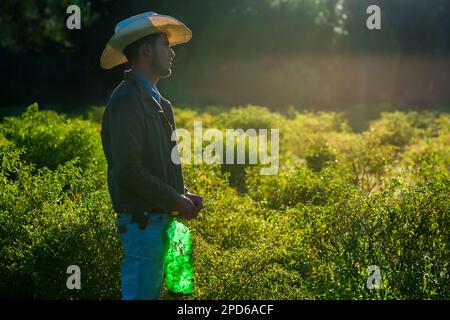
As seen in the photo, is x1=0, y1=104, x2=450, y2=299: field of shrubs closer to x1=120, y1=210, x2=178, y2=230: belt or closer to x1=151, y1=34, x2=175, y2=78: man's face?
x1=120, y1=210, x2=178, y2=230: belt

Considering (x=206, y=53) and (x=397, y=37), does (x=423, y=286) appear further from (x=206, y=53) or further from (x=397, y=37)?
(x=397, y=37)

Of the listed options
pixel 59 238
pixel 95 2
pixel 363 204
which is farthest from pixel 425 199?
pixel 95 2

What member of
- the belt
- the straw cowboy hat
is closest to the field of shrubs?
the belt

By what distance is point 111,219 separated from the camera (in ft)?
14.2

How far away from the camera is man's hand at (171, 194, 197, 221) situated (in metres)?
3.21

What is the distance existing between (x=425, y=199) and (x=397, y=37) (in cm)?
2701

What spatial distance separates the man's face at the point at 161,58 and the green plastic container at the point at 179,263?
80 cm

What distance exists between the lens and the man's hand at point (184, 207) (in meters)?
3.21

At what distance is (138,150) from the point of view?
10.2 feet

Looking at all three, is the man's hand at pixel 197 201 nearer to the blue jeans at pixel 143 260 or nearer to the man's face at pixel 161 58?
the blue jeans at pixel 143 260

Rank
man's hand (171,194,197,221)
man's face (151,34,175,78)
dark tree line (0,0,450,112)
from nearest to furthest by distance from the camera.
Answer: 1. man's hand (171,194,197,221)
2. man's face (151,34,175,78)
3. dark tree line (0,0,450,112)

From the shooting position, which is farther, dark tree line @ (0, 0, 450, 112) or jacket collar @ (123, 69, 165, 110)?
dark tree line @ (0, 0, 450, 112)

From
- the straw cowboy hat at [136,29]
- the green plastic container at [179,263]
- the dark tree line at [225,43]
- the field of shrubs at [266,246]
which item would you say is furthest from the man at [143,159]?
the dark tree line at [225,43]
